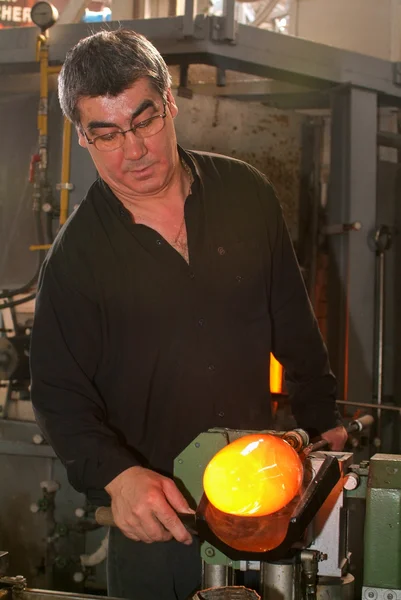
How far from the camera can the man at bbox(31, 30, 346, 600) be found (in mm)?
1454

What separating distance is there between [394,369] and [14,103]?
70.3 inches

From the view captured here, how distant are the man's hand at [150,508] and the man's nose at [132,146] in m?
Answer: 0.62

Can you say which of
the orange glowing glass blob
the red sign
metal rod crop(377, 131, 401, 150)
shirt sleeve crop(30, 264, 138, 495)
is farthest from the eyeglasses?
the red sign

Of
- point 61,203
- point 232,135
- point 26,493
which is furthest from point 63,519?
point 232,135

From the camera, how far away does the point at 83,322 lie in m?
1.49

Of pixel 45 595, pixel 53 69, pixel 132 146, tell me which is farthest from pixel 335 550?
pixel 53 69

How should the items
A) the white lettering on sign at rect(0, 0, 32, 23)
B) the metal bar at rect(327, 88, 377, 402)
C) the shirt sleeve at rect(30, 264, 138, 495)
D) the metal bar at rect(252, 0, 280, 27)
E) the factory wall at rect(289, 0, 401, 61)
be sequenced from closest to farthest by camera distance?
the shirt sleeve at rect(30, 264, 138, 495), the metal bar at rect(327, 88, 377, 402), the factory wall at rect(289, 0, 401, 61), the white lettering on sign at rect(0, 0, 32, 23), the metal bar at rect(252, 0, 280, 27)

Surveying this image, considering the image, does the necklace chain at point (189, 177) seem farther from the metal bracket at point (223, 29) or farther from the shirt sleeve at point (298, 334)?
the metal bracket at point (223, 29)

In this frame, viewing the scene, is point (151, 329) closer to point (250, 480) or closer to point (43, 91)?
point (250, 480)

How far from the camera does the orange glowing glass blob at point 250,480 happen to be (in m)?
0.83

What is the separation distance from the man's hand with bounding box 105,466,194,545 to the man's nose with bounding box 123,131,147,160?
62cm

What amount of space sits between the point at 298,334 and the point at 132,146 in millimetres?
553

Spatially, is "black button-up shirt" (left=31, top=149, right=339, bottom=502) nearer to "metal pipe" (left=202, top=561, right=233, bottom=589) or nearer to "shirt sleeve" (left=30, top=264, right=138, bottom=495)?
"shirt sleeve" (left=30, top=264, right=138, bottom=495)

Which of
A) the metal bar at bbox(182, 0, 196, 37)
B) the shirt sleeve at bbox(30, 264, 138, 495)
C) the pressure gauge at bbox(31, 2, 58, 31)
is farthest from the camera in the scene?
the pressure gauge at bbox(31, 2, 58, 31)
